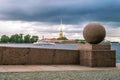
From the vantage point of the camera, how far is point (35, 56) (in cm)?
1282

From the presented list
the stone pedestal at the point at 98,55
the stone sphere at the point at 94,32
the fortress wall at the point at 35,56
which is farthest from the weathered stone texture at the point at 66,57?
the stone sphere at the point at 94,32

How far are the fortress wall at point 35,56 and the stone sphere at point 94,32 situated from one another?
1.14 meters

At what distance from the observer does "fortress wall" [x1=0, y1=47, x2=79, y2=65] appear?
40.2 ft

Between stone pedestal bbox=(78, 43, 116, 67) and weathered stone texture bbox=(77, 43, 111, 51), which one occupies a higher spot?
weathered stone texture bbox=(77, 43, 111, 51)

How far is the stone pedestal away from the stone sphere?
23cm

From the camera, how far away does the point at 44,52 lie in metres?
13.1

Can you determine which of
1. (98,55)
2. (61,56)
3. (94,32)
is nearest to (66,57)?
(61,56)

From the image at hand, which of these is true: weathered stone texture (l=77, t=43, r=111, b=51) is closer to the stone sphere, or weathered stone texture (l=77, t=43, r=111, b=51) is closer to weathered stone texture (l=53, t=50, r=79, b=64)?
the stone sphere

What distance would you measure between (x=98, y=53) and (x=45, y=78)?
4.36 meters

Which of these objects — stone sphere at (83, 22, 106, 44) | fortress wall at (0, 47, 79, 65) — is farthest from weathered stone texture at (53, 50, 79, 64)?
stone sphere at (83, 22, 106, 44)

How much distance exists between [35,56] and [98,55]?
9.26ft

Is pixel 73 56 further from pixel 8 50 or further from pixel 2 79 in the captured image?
pixel 2 79

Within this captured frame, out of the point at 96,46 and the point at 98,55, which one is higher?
the point at 96,46

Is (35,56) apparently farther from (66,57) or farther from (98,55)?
(98,55)
